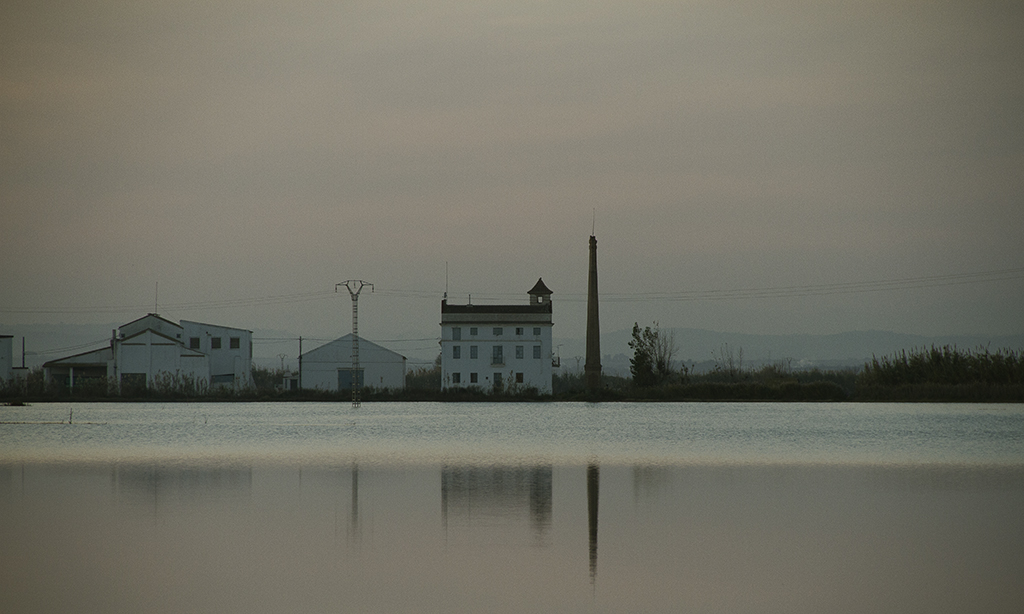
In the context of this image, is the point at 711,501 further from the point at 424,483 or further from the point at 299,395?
the point at 299,395

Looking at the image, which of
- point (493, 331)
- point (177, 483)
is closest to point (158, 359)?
point (493, 331)

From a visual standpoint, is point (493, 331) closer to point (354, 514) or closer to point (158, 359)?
point (158, 359)

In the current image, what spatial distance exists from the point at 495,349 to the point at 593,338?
7.56 m

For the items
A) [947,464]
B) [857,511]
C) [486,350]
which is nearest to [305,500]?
[857,511]

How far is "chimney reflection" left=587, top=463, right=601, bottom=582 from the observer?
32.3ft

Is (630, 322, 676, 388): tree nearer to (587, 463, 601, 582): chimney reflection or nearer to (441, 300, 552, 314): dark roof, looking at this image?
(441, 300, 552, 314): dark roof

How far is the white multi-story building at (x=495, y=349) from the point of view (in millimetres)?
73250

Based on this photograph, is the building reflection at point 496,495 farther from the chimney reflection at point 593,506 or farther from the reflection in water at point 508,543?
the chimney reflection at point 593,506

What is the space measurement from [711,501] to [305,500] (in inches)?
196

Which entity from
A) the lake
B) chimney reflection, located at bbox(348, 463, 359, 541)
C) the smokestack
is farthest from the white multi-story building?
chimney reflection, located at bbox(348, 463, 359, 541)

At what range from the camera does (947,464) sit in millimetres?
20031

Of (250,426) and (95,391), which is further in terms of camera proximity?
(95,391)

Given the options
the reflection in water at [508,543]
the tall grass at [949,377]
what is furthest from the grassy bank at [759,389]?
the reflection in water at [508,543]

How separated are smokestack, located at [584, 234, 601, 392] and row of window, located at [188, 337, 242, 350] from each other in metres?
23.8
